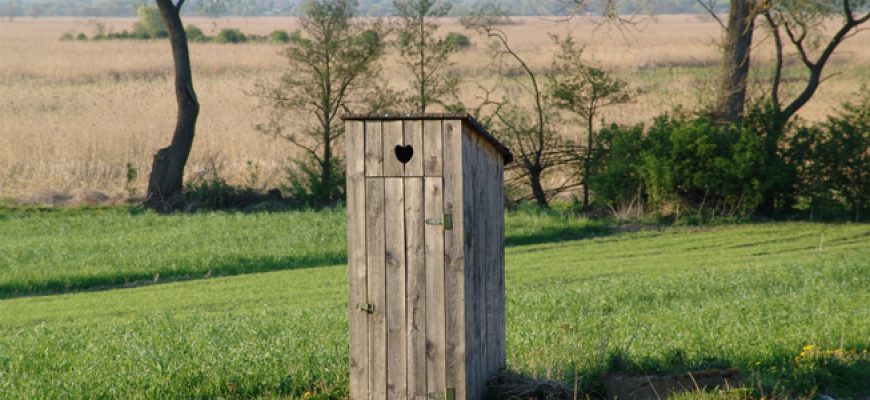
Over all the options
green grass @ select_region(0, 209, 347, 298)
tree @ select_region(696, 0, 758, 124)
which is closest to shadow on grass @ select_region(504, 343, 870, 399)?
green grass @ select_region(0, 209, 347, 298)

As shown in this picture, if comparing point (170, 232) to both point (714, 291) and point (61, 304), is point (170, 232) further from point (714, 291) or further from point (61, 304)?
point (714, 291)

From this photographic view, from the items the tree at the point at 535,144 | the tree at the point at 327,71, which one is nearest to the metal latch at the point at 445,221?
the tree at the point at 535,144

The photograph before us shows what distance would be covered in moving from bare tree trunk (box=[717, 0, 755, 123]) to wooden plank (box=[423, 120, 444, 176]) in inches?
714

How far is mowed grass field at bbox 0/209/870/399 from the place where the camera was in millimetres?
8648

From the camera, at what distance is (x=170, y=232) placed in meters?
21.5

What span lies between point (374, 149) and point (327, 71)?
18735 mm

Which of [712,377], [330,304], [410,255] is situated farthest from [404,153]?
[330,304]

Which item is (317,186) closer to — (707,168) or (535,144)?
(535,144)

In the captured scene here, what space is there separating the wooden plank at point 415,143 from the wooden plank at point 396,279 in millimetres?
118

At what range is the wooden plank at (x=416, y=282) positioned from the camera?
293 inches

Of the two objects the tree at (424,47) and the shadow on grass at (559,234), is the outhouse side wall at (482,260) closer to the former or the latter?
the shadow on grass at (559,234)

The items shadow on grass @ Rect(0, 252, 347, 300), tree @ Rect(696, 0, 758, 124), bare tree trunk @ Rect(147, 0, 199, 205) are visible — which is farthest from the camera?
bare tree trunk @ Rect(147, 0, 199, 205)

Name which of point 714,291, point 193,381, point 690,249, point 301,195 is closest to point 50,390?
point 193,381

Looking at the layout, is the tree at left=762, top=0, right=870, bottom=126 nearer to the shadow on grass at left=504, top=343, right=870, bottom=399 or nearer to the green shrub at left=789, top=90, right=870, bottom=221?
the green shrub at left=789, top=90, right=870, bottom=221
